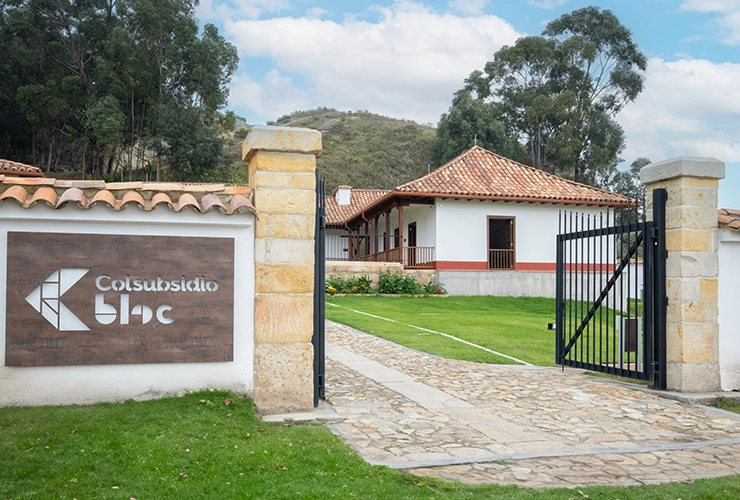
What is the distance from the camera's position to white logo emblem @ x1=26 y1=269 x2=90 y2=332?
5.20 m

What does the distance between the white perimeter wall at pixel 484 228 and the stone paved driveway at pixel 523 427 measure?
1428 cm

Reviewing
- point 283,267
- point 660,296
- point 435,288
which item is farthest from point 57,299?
point 435,288

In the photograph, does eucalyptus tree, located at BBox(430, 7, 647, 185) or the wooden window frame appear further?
eucalyptus tree, located at BBox(430, 7, 647, 185)

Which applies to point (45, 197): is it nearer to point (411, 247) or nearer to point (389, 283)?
point (389, 283)

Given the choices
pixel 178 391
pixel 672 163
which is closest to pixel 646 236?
pixel 672 163

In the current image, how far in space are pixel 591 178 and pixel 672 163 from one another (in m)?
38.1

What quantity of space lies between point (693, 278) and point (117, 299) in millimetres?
6104

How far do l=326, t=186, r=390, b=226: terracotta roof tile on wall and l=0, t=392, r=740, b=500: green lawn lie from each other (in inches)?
1017

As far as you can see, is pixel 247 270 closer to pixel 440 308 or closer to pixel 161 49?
pixel 440 308

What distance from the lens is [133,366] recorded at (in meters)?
5.39

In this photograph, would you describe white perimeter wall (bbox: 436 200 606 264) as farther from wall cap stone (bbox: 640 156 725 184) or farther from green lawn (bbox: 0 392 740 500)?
green lawn (bbox: 0 392 740 500)

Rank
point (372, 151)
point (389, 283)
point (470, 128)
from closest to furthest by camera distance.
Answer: point (389, 283), point (470, 128), point (372, 151)

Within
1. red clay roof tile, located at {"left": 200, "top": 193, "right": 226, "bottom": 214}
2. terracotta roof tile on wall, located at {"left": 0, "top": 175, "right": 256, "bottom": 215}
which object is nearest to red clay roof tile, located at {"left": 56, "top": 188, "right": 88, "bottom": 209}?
terracotta roof tile on wall, located at {"left": 0, "top": 175, "right": 256, "bottom": 215}

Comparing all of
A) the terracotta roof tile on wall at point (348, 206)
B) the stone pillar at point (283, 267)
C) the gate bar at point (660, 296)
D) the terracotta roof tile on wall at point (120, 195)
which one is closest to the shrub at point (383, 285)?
the terracotta roof tile on wall at point (348, 206)
